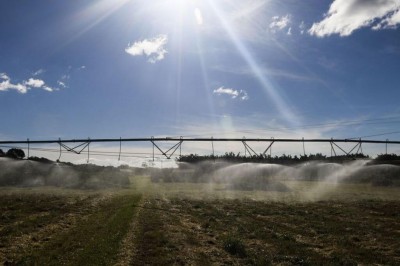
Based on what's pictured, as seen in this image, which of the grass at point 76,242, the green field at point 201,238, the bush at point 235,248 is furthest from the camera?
the bush at point 235,248

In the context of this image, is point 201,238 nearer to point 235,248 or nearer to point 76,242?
point 235,248

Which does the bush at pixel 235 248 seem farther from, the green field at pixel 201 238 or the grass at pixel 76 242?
the grass at pixel 76 242

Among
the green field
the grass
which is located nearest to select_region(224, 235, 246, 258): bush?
the green field

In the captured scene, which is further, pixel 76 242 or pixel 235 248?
pixel 76 242

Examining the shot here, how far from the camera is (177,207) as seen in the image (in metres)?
41.1

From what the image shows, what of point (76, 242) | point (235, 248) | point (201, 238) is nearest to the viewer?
point (235, 248)

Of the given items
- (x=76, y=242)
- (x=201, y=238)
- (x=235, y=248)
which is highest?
(x=76, y=242)

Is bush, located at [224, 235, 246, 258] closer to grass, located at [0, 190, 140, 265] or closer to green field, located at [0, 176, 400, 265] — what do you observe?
green field, located at [0, 176, 400, 265]

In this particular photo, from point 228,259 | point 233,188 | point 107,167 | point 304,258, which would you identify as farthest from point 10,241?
point 107,167

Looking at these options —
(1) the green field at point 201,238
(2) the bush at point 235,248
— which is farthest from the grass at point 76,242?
(2) the bush at point 235,248

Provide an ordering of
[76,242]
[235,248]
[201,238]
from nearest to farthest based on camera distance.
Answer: [235,248]
[76,242]
[201,238]

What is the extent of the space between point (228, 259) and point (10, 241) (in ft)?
38.0

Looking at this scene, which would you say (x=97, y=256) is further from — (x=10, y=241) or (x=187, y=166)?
(x=187, y=166)

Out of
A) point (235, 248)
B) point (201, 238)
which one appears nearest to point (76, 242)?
point (201, 238)
